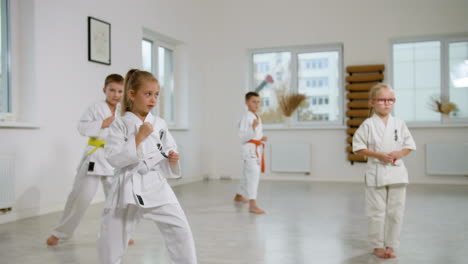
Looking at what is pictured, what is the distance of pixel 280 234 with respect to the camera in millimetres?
3146

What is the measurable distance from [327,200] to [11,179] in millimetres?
3180

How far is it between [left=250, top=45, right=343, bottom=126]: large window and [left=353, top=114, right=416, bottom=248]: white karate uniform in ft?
14.4

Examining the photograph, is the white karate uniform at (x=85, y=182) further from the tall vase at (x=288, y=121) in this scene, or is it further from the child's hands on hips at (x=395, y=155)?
the tall vase at (x=288, y=121)

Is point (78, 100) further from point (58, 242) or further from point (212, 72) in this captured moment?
point (212, 72)

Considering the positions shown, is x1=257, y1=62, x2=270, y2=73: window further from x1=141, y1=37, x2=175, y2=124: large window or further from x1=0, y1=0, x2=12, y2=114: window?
x1=0, y1=0, x2=12, y2=114: window

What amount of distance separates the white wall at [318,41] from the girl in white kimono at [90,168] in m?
4.41

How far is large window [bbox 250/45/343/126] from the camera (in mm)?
6984

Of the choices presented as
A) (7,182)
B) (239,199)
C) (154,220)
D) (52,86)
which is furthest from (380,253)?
(52,86)

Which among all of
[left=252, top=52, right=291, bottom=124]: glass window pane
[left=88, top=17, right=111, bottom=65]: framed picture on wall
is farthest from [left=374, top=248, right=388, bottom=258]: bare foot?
[left=252, top=52, right=291, bottom=124]: glass window pane

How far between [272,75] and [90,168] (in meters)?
4.96

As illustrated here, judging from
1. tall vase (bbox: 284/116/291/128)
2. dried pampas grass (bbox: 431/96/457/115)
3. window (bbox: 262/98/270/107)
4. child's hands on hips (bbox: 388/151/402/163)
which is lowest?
child's hands on hips (bbox: 388/151/402/163)

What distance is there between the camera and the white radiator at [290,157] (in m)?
6.82

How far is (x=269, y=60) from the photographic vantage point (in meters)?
7.38

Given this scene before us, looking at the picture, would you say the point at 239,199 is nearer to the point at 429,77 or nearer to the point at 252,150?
the point at 252,150
